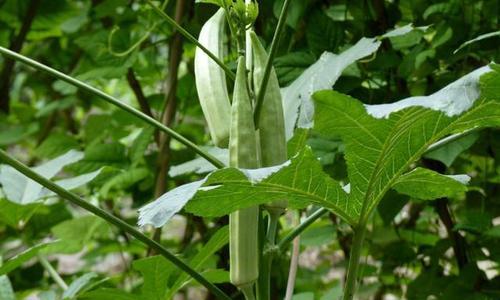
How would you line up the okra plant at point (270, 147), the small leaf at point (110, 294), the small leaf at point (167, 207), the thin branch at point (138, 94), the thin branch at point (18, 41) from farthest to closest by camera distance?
the thin branch at point (18, 41) < the thin branch at point (138, 94) < the small leaf at point (110, 294) < the okra plant at point (270, 147) < the small leaf at point (167, 207)

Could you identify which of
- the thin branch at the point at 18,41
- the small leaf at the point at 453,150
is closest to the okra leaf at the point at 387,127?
the small leaf at the point at 453,150

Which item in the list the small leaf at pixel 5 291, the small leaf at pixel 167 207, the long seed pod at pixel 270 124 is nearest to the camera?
the small leaf at pixel 167 207

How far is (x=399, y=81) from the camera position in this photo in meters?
1.56

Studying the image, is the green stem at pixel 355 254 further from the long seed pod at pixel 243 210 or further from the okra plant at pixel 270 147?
the long seed pod at pixel 243 210

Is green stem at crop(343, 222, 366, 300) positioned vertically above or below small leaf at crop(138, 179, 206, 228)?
below

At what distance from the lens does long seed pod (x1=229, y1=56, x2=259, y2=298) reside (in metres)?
0.88

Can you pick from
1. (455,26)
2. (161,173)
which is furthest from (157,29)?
(455,26)

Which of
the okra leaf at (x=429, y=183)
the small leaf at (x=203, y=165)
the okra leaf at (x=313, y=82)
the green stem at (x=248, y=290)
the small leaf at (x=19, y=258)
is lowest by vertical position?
the small leaf at (x=19, y=258)

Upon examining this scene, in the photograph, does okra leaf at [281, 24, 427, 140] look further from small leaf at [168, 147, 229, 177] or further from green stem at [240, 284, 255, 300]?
green stem at [240, 284, 255, 300]

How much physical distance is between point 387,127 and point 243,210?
214 millimetres

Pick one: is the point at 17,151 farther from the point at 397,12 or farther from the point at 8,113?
the point at 397,12

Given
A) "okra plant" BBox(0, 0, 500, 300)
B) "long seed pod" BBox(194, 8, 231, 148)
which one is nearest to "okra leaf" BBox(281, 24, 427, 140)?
"okra plant" BBox(0, 0, 500, 300)

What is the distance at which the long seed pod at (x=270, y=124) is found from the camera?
3.06ft

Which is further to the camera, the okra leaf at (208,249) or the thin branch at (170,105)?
the thin branch at (170,105)
